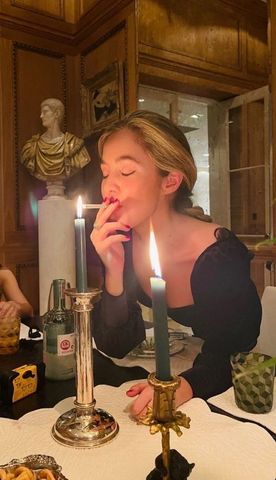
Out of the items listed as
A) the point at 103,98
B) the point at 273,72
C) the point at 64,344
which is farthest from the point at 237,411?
the point at 103,98

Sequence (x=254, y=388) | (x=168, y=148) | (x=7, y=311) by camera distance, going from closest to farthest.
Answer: (x=254, y=388) < (x=168, y=148) < (x=7, y=311)

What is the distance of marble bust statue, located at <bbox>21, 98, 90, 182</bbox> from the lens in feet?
7.90

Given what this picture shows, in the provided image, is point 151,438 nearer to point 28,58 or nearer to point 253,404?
point 253,404

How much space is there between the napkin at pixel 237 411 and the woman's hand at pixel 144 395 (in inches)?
2.0

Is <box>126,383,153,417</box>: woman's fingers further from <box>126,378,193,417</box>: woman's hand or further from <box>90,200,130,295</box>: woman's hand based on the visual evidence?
<box>90,200,130,295</box>: woman's hand

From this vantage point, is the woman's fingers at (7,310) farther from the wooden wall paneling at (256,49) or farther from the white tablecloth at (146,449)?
the wooden wall paneling at (256,49)

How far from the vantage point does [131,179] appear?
1123 millimetres

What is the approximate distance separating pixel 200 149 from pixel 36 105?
5.92 feet

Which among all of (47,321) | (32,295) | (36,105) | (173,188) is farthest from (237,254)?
(36,105)

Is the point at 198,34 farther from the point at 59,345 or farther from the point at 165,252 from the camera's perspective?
the point at 59,345

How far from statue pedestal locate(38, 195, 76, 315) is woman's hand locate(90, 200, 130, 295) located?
1.16 metres

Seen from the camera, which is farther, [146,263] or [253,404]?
[146,263]

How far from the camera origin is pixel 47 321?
1.00 metres

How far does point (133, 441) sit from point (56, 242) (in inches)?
66.9
